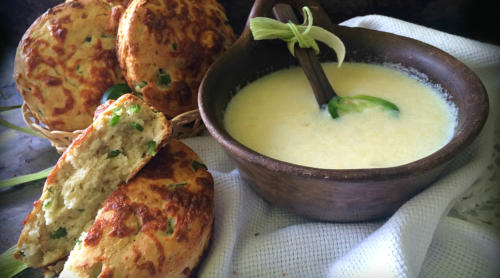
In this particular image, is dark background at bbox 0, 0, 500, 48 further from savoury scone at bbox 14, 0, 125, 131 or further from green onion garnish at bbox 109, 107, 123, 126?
green onion garnish at bbox 109, 107, 123, 126

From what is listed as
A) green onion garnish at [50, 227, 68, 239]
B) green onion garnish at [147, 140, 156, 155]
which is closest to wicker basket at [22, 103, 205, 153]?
green onion garnish at [147, 140, 156, 155]

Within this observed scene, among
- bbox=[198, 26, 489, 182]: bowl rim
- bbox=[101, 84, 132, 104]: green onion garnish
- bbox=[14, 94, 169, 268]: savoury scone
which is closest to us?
bbox=[198, 26, 489, 182]: bowl rim

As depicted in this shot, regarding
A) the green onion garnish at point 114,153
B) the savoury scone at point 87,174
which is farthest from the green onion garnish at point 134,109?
the green onion garnish at point 114,153

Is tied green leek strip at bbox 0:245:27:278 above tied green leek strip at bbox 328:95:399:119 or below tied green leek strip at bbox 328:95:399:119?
below

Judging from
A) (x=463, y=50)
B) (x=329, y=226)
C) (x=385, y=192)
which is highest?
(x=463, y=50)

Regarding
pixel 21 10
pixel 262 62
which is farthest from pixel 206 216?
pixel 21 10

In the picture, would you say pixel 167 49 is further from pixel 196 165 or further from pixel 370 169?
pixel 370 169

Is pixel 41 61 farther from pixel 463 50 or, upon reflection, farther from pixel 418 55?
pixel 463 50
